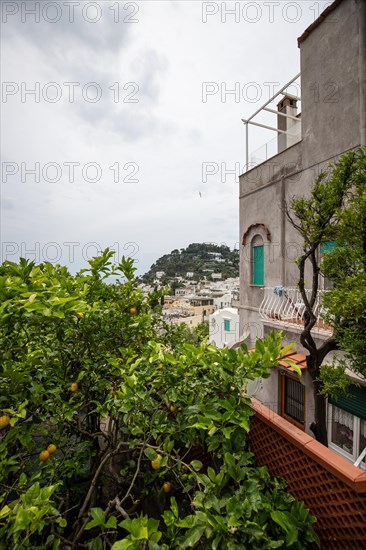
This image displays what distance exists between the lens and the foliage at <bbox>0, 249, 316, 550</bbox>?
155 cm

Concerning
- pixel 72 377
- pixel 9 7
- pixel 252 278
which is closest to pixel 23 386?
pixel 72 377

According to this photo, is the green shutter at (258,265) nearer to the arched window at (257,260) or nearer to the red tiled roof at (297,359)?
the arched window at (257,260)

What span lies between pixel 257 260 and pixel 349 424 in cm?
535

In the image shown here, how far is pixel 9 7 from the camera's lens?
15.5ft

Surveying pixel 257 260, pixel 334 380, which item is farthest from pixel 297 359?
pixel 257 260

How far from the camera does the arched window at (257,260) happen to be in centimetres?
873

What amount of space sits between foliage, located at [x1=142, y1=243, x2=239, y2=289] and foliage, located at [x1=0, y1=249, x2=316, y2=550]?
81285 millimetres

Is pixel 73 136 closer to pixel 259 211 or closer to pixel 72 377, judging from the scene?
pixel 259 211

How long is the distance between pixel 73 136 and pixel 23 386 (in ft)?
31.9

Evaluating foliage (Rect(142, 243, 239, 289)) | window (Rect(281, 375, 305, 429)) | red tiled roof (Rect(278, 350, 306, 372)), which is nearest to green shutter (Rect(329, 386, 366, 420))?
red tiled roof (Rect(278, 350, 306, 372))

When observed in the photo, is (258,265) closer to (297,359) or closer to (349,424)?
(297,359)

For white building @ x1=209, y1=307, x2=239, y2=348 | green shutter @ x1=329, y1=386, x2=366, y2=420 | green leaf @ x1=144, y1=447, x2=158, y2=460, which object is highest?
green leaf @ x1=144, y1=447, x2=158, y2=460

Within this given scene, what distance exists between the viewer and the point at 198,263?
9969cm

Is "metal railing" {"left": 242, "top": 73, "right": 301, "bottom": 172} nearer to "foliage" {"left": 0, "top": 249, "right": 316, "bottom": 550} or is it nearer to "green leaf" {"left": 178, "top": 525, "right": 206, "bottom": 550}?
"foliage" {"left": 0, "top": 249, "right": 316, "bottom": 550}
